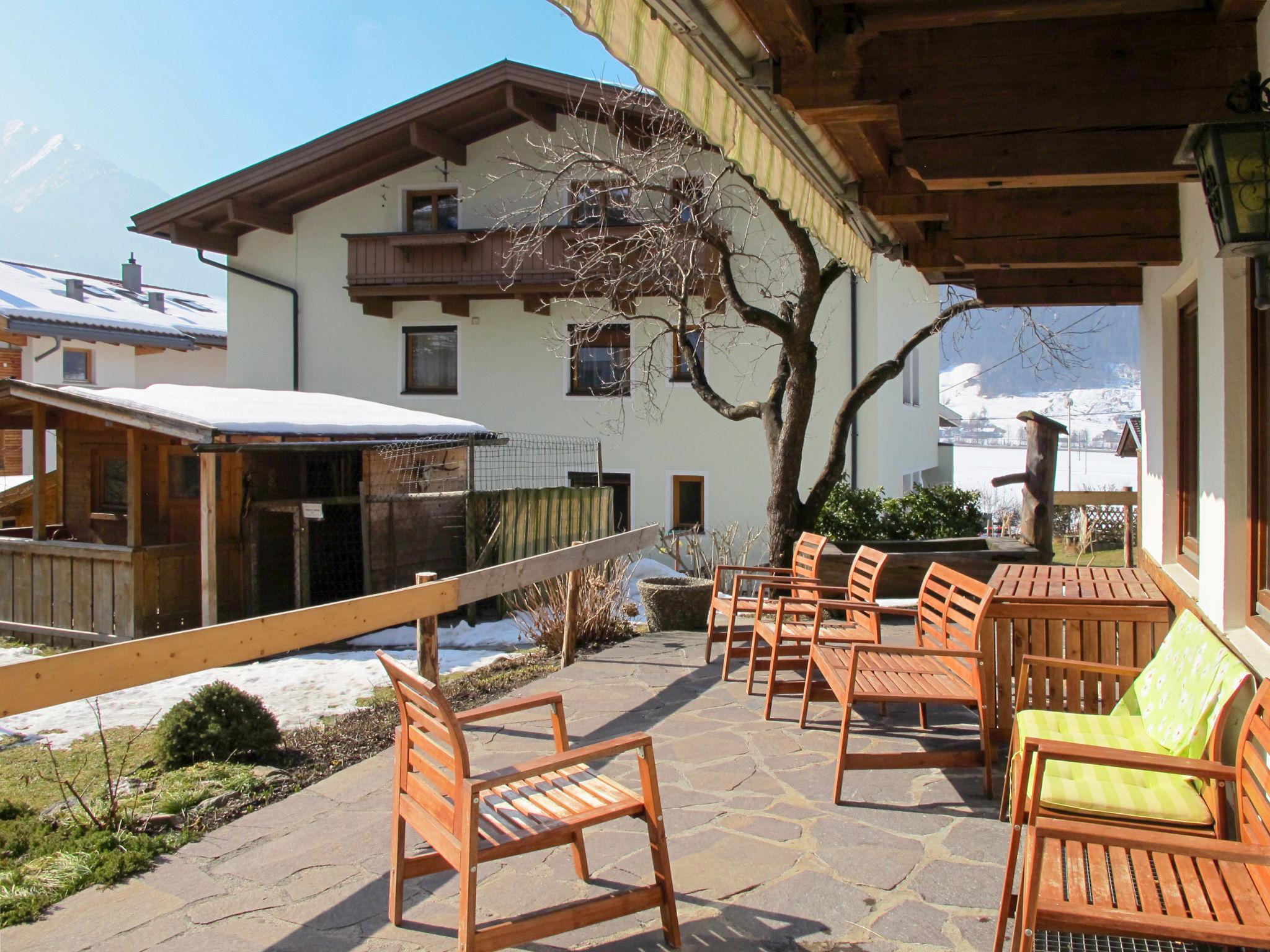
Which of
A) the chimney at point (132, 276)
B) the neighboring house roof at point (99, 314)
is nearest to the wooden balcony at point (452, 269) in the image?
the neighboring house roof at point (99, 314)

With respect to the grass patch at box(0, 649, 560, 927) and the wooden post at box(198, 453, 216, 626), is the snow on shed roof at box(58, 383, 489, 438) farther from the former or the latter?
the grass patch at box(0, 649, 560, 927)

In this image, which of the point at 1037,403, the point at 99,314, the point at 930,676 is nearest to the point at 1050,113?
the point at 930,676

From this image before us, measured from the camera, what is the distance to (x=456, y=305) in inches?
675

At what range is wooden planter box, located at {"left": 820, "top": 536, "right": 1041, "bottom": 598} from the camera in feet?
31.3

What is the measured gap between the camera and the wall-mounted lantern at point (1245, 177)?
9.20 ft

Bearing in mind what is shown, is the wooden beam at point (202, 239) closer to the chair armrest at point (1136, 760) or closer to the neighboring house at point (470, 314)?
the neighboring house at point (470, 314)

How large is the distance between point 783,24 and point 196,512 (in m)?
11.0

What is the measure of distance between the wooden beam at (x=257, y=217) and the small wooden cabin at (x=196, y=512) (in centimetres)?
544

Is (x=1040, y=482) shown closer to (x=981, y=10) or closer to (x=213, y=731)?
(x=213, y=731)

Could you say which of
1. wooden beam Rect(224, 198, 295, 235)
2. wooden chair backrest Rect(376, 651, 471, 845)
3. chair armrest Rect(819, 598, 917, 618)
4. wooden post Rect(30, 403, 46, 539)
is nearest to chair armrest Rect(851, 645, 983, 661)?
chair armrest Rect(819, 598, 917, 618)

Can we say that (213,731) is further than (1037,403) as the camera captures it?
No

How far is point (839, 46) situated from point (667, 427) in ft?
44.3

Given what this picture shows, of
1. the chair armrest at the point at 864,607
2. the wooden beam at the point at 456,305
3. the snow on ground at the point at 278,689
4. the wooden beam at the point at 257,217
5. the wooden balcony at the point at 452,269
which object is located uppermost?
the wooden beam at the point at 257,217

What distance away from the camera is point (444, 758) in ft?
10.3
